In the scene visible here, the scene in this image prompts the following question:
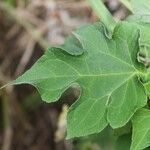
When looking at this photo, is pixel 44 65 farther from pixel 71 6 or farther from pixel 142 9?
pixel 71 6

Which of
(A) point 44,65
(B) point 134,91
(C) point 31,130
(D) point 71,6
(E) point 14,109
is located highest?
(A) point 44,65

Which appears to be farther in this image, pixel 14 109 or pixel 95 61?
pixel 14 109

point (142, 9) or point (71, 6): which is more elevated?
point (142, 9)

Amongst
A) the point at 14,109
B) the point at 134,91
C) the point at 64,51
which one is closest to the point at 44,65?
the point at 64,51

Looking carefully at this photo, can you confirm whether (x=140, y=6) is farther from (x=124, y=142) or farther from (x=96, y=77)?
(x=124, y=142)

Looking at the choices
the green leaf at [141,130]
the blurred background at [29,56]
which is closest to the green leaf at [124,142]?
the green leaf at [141,130]

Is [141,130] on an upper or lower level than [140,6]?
lower

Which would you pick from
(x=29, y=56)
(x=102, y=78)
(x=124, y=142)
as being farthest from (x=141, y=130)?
(x=29, y=56)
